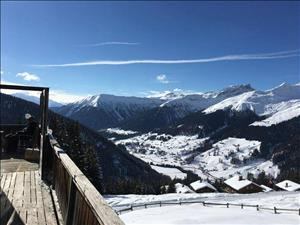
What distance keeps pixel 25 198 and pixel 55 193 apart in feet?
2.04

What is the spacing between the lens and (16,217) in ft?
21.3

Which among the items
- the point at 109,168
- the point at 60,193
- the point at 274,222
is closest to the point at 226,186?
the point at 109,168

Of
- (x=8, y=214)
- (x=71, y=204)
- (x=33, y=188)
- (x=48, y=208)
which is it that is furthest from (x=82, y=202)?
(x=33, y=188)

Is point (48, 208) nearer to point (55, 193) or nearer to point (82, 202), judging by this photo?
point (55, 193)

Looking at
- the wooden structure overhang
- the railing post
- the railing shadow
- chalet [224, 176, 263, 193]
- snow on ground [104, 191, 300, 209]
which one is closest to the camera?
the wooden structure overhang

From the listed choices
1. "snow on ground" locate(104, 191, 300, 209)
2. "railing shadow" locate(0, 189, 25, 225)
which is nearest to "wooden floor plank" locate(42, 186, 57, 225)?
"railing shadow" locate(0, 189, 25, 225)

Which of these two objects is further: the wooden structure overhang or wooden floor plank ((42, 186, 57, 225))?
wooden floor plank ((42, 186, 57, 225))

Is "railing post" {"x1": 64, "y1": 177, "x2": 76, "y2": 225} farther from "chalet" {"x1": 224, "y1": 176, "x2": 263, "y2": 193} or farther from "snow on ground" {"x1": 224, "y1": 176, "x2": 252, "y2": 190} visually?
"snow on ground" {"x1": 224, "y1": 176, "x2": 252, "y2": 190}

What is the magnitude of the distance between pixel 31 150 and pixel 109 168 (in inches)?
5162

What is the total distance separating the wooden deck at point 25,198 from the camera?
21.3 feet

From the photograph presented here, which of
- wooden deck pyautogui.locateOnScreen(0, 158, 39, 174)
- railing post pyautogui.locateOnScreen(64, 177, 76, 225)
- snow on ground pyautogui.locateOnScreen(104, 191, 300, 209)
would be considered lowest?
snow on ground pyautogui.locateOnScreen(104, 191, 300, 209)

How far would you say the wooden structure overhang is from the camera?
12.9 feet

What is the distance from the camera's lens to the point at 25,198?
763 centimetres

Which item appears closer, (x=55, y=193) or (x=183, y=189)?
(x=55, y=193)
